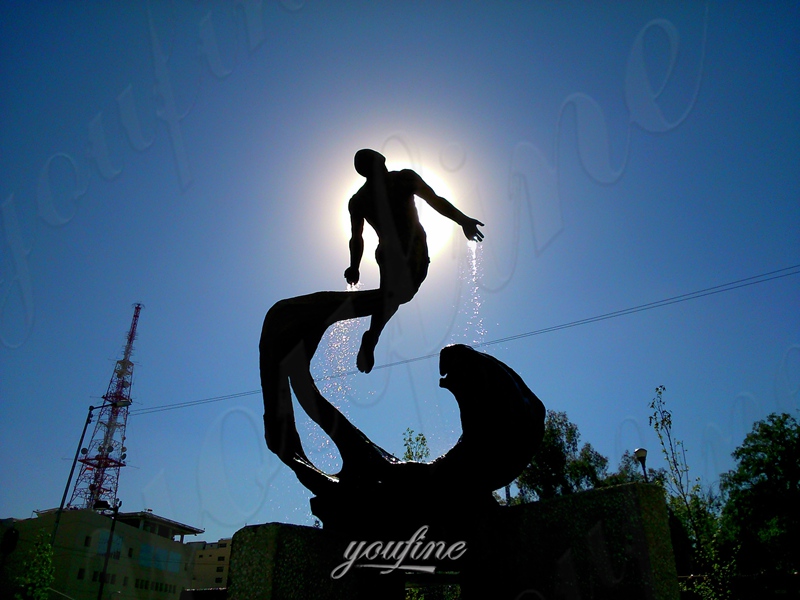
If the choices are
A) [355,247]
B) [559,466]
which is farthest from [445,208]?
[559,466]

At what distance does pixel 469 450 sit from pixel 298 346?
168 cm

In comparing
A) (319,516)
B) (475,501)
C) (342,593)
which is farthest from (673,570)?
(319,516)

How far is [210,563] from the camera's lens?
55.6 metres

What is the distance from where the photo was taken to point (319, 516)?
3.64 metres

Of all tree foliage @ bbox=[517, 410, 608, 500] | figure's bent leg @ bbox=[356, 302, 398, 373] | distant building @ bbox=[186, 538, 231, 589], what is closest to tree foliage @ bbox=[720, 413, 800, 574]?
tree foliage @ bbox=[517, 410, 608, 500]

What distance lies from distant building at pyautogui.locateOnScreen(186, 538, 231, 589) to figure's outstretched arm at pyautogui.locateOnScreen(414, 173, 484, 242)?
2250 inches

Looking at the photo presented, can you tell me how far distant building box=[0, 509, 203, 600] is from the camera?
36344 millimetres

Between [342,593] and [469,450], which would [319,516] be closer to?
[342,593]

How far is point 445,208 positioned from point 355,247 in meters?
1.00

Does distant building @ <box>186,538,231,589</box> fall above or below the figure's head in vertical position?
below

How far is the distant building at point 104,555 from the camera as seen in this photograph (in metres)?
36.3

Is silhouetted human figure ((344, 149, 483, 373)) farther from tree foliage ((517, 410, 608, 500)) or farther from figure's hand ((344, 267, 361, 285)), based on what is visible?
tree foliage ((517, 410, 608, 500))

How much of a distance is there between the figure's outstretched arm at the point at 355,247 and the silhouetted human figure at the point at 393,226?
0.05 m

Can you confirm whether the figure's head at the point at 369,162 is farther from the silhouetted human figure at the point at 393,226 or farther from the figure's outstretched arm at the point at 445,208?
the figure's outstretched arm at the point at 445,208
